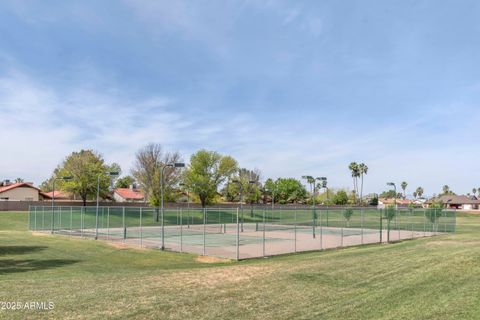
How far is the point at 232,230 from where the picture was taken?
47312 millimetres

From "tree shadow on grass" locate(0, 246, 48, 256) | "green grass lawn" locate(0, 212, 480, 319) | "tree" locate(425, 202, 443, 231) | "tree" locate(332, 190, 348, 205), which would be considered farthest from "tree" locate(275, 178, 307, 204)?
"green grass lawn" locate(0, 212, 480, 319)

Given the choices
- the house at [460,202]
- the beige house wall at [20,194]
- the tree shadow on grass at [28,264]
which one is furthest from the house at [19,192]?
→ the house at [460,202]

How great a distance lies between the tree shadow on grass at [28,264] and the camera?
1644cm

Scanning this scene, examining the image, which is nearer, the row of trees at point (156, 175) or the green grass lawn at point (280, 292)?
the green grass lawn at point (280, 292)

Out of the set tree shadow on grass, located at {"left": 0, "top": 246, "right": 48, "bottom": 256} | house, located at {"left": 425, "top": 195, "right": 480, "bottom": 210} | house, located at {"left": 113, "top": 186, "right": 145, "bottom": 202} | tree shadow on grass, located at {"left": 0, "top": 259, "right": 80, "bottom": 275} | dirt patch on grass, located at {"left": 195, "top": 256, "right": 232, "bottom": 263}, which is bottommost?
house, located at {"left": 425, "top": 195, "right": 480, "bottom": 210}

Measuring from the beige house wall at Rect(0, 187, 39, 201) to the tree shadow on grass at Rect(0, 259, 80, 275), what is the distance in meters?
64.8

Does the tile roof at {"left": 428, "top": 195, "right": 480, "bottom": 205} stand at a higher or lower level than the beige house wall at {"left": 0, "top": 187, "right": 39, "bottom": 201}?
lower

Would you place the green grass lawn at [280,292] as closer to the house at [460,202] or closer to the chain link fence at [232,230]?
the chain link fence at [232,230]

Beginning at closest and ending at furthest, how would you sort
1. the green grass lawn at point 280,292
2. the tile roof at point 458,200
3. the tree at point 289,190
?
the green grass lawn at point 280,292 → the tree at point 289,190 → the tile roof at point 458,200

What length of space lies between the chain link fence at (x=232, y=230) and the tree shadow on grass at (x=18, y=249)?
6271 millimetres

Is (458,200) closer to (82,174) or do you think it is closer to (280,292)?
(82,174)

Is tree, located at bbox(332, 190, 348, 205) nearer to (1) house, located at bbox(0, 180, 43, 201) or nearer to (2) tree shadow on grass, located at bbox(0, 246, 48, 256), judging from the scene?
(1) house, located at bbox(0, 180, 43, 201)

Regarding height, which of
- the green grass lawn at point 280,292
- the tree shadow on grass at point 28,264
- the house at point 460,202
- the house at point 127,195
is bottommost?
the house at point 460,202

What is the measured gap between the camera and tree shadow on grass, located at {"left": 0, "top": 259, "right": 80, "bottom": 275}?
53.9ft
